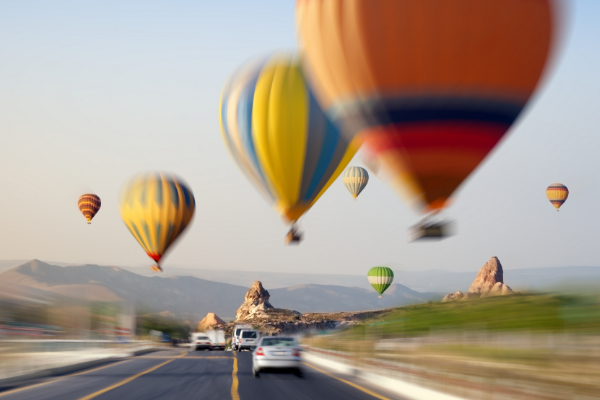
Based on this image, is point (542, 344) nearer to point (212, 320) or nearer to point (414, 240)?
point (414, 240)

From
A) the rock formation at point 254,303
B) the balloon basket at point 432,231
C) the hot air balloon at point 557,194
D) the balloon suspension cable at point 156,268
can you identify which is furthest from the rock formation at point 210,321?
the balloon basket at point 432,231

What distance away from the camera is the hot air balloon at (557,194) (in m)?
78.5

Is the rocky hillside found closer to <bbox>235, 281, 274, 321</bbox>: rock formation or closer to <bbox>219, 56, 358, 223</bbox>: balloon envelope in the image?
<bbox>235, 281, 274, 321</bbox>: rock formation

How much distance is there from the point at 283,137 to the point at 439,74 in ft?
42.4

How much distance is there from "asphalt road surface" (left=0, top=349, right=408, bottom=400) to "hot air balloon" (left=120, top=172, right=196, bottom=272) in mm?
23957

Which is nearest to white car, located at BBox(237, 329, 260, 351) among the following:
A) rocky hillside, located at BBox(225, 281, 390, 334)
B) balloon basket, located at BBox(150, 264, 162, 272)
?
balloon basket, located at BBox(150, 264, 162, 272)

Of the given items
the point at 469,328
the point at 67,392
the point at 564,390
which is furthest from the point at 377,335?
the point at 564,390

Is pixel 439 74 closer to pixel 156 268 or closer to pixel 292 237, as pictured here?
pixel 292 237

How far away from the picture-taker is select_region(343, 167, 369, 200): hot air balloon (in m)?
57.4

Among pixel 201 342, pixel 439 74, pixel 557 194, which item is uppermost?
pixel 557 194

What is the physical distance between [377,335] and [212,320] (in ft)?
444

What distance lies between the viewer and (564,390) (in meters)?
14.9

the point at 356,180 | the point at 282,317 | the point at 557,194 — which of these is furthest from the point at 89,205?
the point at 282,317

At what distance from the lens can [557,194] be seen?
258 feet
